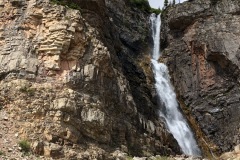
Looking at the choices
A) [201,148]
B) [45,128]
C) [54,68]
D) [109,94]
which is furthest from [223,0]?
[45,128]

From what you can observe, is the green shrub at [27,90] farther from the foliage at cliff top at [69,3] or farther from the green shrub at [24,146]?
the foliage at cliff top at [69,3]

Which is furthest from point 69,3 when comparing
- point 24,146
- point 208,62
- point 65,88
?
point 208,62

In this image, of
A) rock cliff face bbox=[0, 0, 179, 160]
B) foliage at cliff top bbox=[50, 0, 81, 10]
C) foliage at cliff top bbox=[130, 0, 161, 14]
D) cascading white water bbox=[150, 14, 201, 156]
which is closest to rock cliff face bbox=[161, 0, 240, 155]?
cascading white water bbox=[150, 14, 201, 156]

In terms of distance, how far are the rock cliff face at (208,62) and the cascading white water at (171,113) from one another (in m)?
1.08

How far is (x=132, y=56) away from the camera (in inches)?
1433

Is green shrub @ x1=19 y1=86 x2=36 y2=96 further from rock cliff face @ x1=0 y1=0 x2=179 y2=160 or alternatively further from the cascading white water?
the cascading white water

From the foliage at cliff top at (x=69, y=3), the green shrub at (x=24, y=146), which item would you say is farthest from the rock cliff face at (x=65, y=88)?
the foliage at cliff top at (x=69, y=3)

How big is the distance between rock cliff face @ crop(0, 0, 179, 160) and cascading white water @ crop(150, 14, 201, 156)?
4.17 metres

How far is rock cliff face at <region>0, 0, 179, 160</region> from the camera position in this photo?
16.8m

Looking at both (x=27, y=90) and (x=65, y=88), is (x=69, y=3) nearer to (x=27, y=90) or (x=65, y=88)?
(x=65, y=88)

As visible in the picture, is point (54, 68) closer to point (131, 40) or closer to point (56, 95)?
point (56, 95)

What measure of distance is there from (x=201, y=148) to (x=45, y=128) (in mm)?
16592

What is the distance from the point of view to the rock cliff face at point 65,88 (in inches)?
661

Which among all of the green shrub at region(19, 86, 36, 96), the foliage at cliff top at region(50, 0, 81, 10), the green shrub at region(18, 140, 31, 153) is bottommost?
the green shrub at region(18, 140, 31, 153)
